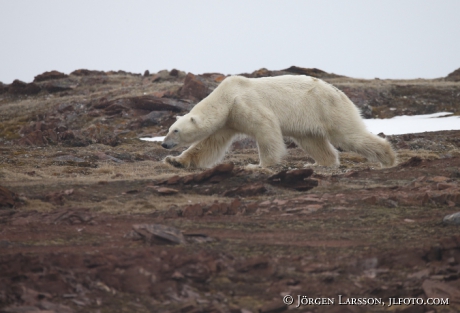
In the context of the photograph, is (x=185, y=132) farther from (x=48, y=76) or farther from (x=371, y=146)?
(x=48, y=76)

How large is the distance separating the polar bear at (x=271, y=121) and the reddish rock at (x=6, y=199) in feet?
16.2

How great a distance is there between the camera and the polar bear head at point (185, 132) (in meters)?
14.0

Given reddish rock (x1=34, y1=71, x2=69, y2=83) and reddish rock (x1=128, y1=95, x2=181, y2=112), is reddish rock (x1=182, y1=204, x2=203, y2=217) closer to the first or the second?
reddish rock (x1=128, y1=95, x2=181, y2=112)

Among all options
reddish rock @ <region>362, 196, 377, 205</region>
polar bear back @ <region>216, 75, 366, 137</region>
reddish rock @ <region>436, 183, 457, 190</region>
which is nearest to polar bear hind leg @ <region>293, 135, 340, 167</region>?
polar bear back @ <region>216, 75, 366, 137</region>

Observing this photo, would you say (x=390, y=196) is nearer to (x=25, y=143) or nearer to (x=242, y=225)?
(x=242, y=225)

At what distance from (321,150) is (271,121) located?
163 cm

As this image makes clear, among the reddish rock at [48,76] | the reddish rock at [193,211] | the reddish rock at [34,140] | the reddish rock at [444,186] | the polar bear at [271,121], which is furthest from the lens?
the reddish rock at [48,76]

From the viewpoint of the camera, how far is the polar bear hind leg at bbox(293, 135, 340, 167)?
14.9 meters

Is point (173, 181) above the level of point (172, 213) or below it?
above

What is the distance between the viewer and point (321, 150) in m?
14.9

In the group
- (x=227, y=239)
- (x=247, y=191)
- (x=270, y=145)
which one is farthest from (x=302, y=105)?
(x=227, y=239)

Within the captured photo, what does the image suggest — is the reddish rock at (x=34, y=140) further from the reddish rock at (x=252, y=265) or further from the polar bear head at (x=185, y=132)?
the reddish rock at (x=252, y=265)

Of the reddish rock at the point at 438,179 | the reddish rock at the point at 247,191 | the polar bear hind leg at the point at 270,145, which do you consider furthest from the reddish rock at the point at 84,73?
the reddish rock at the point at 438,179

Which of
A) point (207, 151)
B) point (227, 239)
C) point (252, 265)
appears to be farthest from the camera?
point (207, 151)
